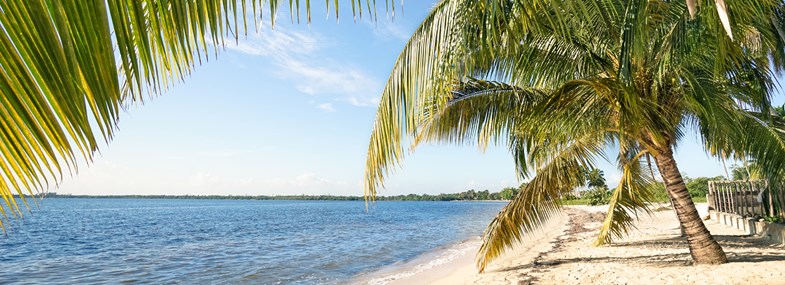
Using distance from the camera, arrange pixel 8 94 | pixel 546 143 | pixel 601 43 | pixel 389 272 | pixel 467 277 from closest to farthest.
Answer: pixel 8 94
pixel 601 43
pixel 546 143
pixel 467 277
pixel 389 272

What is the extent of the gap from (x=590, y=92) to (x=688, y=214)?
245 cm

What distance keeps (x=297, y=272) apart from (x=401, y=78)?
11696mm

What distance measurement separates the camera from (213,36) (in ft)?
3.33

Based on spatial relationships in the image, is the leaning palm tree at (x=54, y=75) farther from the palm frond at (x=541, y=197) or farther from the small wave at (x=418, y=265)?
the small wave at (x=418, y=265)

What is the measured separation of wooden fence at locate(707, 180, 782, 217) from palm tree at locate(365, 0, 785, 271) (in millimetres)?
3876

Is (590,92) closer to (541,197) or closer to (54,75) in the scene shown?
(541,197)

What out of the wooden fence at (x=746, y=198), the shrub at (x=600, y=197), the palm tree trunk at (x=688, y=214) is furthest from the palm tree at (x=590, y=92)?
the shrub at (x=600, y=197)

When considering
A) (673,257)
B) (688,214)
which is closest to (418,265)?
(673,257)

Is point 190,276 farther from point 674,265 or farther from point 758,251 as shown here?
point 758,251

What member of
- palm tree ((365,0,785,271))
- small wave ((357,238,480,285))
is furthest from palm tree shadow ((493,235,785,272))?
small wave ((357,238,480,285))

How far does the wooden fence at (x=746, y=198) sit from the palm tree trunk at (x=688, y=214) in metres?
4.62

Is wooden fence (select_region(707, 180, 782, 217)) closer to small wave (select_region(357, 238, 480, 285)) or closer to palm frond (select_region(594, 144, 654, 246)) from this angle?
palm frond (select_region(594, 144, 654, 246))

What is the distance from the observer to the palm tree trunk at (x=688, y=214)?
597 cm

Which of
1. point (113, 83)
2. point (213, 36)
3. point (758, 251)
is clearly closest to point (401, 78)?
point (213, 36)
